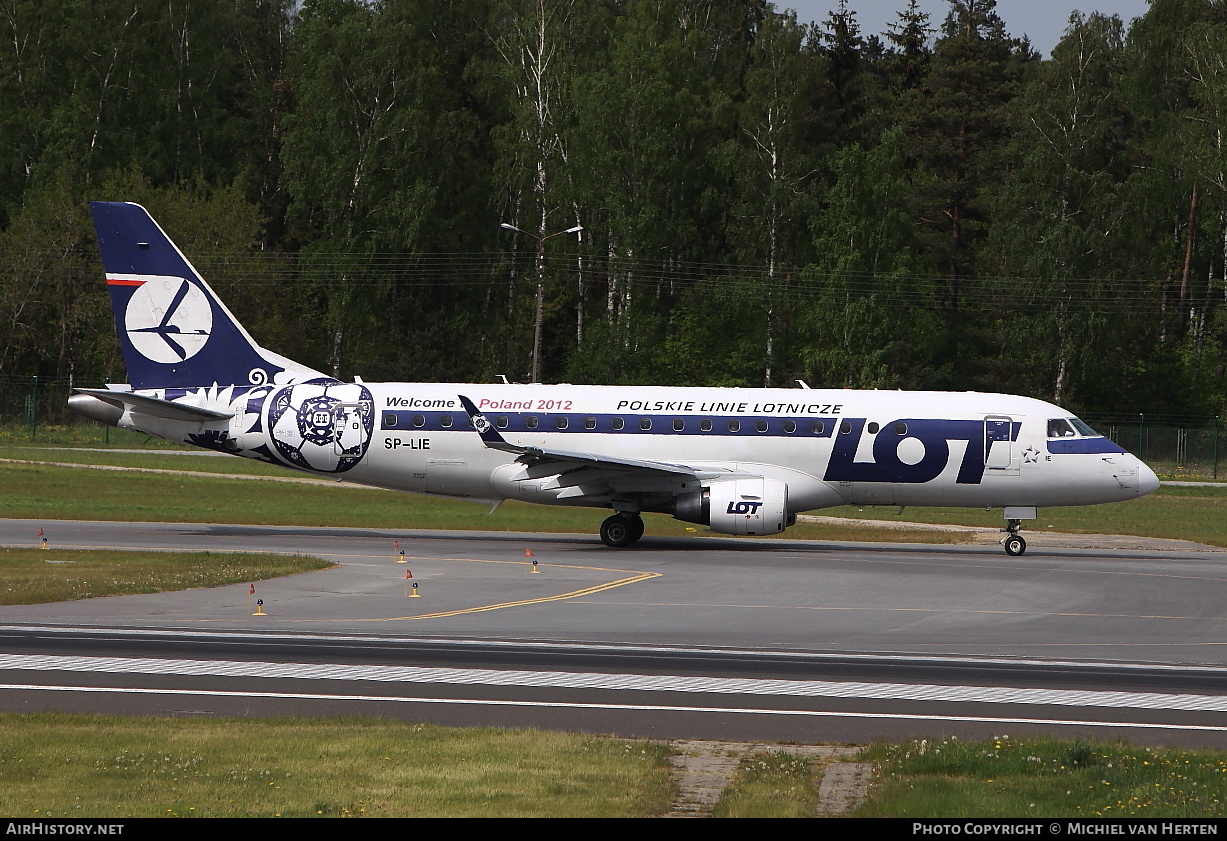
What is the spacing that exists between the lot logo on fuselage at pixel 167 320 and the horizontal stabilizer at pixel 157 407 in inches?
58.6

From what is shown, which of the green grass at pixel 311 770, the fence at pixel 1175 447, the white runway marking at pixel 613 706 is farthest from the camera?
the fence at pixel 1175 447

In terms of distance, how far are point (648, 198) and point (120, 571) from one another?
52773 mm

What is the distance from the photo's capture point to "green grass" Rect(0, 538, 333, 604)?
23688 millimetres

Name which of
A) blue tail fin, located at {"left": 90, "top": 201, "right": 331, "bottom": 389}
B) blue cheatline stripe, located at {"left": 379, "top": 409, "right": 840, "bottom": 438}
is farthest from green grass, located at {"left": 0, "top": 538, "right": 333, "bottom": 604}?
blue tail fin, located at {"left": 90, "top": 201, "right": 331, "bottom": 389}

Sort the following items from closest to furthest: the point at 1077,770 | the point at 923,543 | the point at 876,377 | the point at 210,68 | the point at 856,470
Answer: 1. the point at 1077,770
2. the point at 856,470
3. the point at 923,543
4. the point at 876,377
5. the point at 210,68

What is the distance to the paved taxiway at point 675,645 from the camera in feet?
49.0

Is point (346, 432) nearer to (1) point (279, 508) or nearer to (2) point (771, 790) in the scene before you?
(1) point (279, 508)

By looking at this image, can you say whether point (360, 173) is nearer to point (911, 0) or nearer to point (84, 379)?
point (84, 379)

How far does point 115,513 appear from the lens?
39.5m

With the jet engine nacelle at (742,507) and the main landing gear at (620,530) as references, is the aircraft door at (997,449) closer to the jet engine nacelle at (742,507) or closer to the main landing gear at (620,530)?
the jet engine nacelle at (742,507)

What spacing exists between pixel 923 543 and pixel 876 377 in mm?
36004

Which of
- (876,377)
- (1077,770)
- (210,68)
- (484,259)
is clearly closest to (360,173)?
(484,259)

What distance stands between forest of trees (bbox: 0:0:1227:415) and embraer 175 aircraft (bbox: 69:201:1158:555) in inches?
1485

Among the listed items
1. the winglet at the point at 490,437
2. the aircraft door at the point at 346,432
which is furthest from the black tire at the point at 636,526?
the aircraft door at the point at 346,432
